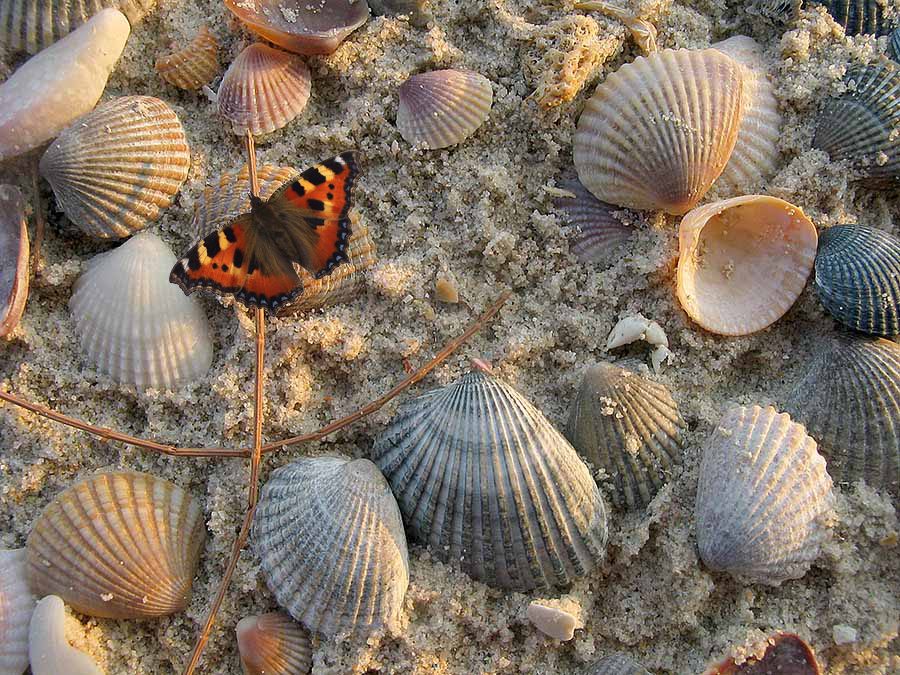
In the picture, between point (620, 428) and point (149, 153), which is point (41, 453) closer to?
point (149, 153)

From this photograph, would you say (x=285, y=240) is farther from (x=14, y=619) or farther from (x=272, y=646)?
(x=14, y=619)

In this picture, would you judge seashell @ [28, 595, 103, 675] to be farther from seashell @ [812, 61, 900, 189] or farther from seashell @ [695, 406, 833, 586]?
seashell @ [812, 61, 900, 189]

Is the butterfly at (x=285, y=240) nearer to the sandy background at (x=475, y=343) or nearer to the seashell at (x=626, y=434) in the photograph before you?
the sandy background at (x=475, y=343)

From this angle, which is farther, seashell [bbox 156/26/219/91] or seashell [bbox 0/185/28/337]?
seashell [bbox 156/26/219/91]

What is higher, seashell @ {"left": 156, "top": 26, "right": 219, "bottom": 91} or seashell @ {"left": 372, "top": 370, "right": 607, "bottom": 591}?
seashell @ {"left": 156, "top": 26, "right": 219, "bottom": 91}

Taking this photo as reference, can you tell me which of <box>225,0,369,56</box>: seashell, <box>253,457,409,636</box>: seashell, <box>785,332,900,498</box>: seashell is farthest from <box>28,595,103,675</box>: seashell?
<box>785,332,900,498</box>: seashell

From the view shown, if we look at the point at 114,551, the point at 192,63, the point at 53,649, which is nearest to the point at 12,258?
the point at 192,63
